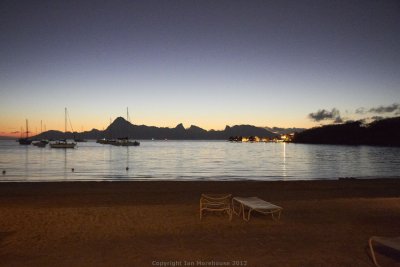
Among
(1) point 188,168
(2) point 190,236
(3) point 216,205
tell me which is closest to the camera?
(2) point 190,236

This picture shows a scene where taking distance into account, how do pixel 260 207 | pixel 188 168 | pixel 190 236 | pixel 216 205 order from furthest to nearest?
pixel 188 168 < pixel 216 205 < pixel 260 207 < pixel 190 236

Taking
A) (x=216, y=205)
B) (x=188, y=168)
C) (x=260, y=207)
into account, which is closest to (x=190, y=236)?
(x=260, y=207)

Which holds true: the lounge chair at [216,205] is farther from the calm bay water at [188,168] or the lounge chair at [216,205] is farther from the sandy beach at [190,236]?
the calm bay water at [188,168]

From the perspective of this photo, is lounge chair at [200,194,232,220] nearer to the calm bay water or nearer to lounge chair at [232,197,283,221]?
lounge chair at [232,197,283,221]

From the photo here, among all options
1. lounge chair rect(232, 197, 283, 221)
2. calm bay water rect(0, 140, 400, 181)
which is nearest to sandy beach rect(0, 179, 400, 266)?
lounge chair rect(232, 197, 283, 221)

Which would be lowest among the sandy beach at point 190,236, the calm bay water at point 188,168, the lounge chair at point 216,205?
the calm bay water at point 188,168

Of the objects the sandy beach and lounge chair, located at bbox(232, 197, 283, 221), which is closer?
the sandy beach

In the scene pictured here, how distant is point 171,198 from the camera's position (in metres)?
15.1

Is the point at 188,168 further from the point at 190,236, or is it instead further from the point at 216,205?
the point at 190,236

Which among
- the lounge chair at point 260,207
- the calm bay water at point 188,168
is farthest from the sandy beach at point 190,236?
the calm bay water at point 188,168

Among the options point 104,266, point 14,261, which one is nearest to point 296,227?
point 104,266

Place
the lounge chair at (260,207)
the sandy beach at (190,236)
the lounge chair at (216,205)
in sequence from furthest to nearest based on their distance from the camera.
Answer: the lounge chair at (216,205) < the lounge chair at (260,207) < the sandy beach at (190,236)

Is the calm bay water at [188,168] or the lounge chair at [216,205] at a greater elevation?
the lounge chair at [216,205]

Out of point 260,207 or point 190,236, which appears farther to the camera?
point 260,207
